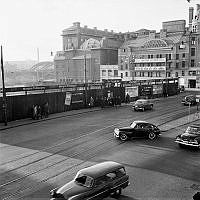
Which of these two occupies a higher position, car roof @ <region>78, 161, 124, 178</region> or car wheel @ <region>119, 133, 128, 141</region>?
car roof @ <region>78, 161, 124, 178</region>

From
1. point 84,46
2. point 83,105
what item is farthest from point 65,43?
point 83,105

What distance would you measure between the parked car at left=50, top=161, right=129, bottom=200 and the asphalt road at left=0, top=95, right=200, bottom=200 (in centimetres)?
84

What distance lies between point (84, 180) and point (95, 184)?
1.76 feet

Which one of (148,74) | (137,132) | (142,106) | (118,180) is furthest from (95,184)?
(148,74)

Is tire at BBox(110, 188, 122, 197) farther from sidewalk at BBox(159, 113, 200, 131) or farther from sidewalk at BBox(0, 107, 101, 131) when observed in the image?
sidewalk at BBox(0, 107, 101, 131)

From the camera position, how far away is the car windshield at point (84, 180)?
11.2 m

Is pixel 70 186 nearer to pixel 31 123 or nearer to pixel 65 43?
pixel 31 123

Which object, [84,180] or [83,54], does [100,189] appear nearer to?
[84,180]

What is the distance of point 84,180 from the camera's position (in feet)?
37.5

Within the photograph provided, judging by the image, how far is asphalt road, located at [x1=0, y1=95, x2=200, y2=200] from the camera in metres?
13.0

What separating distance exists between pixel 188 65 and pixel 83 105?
52.2 metres

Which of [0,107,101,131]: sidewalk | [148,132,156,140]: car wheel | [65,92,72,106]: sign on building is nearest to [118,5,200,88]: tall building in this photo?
[0,107,101,131]: sidewalk

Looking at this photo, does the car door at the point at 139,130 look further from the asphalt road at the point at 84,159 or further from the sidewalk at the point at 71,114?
the sidewalk at the point at 71,114

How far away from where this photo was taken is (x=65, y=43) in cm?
12612
